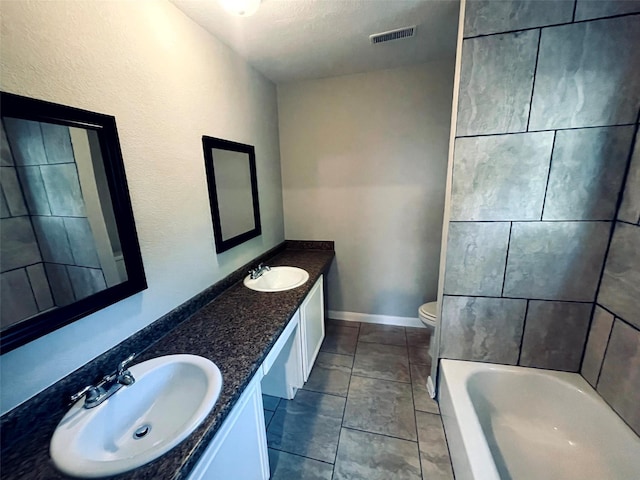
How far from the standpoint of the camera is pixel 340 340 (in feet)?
8.14

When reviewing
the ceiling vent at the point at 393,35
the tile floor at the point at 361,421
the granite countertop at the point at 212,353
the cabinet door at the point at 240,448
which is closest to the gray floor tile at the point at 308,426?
the tile floor at the point at 361,421

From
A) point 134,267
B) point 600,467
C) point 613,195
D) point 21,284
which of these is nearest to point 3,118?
point 21,284

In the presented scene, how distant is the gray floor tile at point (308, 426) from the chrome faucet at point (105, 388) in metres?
1.03

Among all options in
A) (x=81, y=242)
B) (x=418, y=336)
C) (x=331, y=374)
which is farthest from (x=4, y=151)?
(x=418, y=336)

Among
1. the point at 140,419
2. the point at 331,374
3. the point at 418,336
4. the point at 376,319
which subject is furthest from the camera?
the point at 376,319

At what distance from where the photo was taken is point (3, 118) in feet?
2.35

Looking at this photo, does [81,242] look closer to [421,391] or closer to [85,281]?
[85,281]

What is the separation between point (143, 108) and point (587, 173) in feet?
7.06

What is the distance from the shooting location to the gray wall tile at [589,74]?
1162mm

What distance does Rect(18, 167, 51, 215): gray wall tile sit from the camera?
757mm

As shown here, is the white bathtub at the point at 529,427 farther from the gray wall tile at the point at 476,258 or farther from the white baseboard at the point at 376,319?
the white baseboard at the point at 376,319

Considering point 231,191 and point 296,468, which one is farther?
point 231,191

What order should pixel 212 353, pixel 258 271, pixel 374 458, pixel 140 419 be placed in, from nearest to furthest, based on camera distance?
1. pixel 140 419
2. pixel 212 353
3. pixel 374 458
4. pixel 258 271

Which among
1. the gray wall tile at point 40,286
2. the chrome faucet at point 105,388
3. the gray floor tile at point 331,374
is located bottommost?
the gray floor tile at point 331,374
